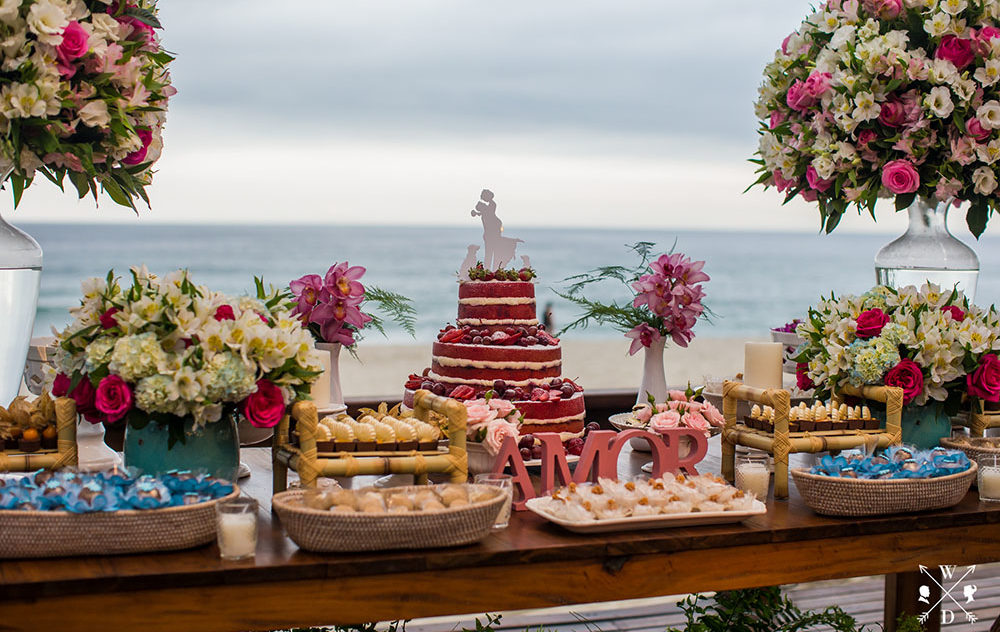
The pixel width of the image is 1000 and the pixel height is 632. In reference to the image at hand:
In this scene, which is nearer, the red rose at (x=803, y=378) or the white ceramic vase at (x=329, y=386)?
the white ceramic vase at (x=329, y=386)

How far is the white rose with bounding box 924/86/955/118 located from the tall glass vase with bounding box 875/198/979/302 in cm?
35

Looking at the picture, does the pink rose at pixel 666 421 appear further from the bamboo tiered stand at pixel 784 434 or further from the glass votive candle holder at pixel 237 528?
the glass votive candle holder at pixel 237 528

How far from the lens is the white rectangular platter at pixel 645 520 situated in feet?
6.74

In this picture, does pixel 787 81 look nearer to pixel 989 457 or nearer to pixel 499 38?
pixel 989 457

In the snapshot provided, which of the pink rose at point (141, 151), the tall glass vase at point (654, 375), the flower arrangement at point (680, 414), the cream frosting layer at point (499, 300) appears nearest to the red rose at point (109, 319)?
the pink rose at point (141, 151)

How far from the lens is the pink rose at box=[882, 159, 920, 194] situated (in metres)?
2.82

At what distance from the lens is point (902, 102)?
9.36 ft

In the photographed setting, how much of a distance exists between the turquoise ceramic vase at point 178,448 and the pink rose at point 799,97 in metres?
1.76

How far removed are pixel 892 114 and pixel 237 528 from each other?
1966 millimetres

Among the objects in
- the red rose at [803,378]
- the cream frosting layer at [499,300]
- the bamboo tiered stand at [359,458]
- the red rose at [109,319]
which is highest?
the cream frosting layer at [499,300]

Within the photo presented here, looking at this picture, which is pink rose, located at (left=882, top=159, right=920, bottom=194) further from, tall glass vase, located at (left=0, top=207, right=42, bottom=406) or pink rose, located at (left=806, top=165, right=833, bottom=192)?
tall glass vase, located at (left=0, top=207, right=42, bottom=406)

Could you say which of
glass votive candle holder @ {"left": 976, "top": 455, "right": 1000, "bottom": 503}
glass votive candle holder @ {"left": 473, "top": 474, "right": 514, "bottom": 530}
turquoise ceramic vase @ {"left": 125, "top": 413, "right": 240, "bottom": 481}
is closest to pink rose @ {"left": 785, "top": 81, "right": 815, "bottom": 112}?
glass votive candle holder @ {"left": 976, "top": 455, "right": 1000, "bottom": 503}

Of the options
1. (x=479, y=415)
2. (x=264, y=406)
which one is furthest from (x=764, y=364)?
(x=264, y=406)

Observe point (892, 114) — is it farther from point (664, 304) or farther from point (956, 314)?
point (664, 304)
